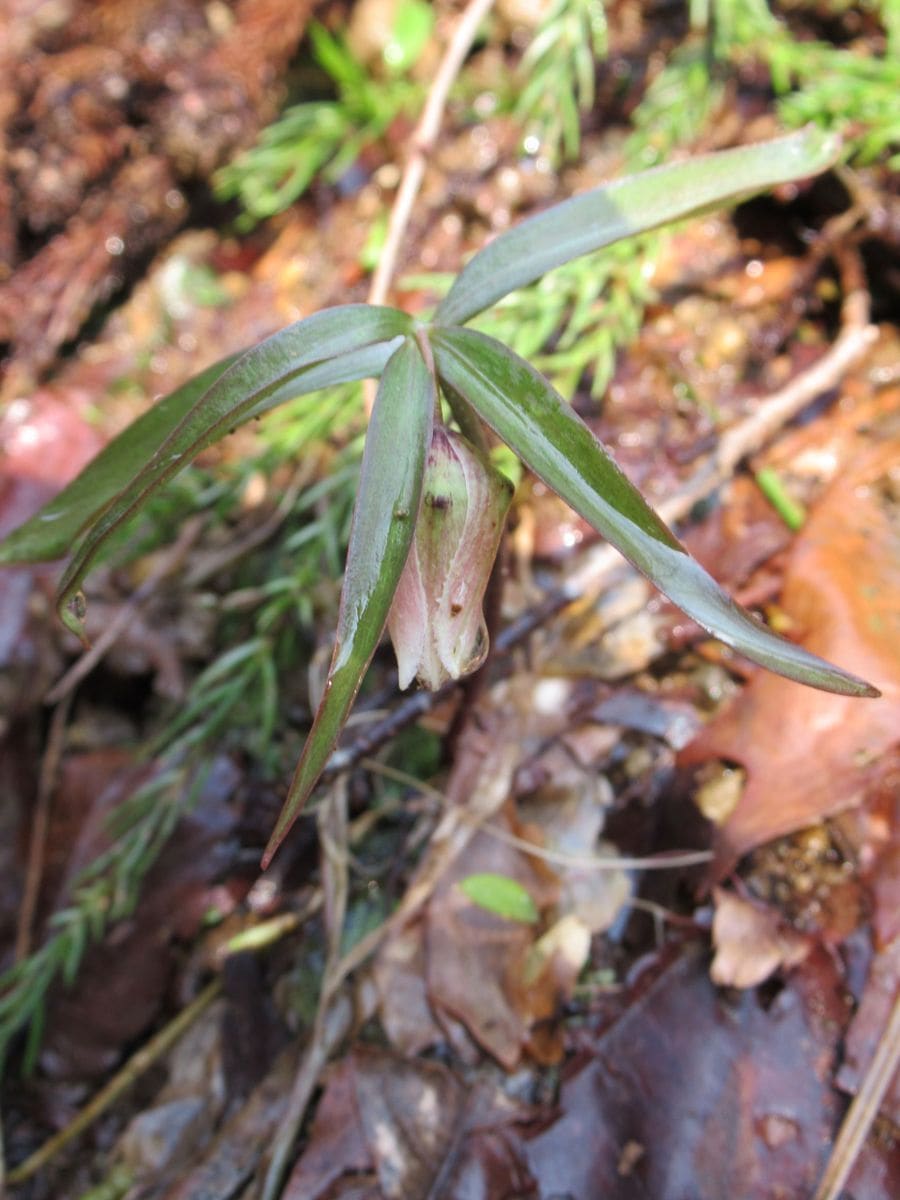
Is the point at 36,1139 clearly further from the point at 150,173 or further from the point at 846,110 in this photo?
the point at 846,110

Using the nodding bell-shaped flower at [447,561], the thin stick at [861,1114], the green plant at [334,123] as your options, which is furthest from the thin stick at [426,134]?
the thin stick at [861,1114]

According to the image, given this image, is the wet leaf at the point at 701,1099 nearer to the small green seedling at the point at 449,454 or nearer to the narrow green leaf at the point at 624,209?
the small green seedling at the point at 449,454

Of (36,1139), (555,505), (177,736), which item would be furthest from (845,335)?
(36,1139)

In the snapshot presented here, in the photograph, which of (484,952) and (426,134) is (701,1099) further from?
(426,134)

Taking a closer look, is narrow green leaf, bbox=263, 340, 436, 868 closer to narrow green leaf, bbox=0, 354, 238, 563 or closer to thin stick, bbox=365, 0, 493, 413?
narrow green leaf, bbox=0, 354, 238, 563

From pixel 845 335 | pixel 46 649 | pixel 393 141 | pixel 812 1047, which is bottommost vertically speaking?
pixel 812 1047

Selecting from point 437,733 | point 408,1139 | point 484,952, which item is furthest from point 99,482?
point 408,1139
